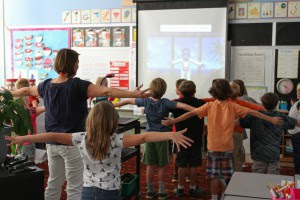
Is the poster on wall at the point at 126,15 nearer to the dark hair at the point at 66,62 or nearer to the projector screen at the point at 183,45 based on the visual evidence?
the projector screen at the point at 183,45

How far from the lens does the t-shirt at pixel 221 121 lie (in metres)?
3.37

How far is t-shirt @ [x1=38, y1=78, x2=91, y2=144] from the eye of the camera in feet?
8.59

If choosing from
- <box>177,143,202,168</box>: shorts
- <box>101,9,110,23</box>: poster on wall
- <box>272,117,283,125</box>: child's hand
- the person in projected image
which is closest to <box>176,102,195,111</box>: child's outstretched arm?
<box>177,143,202,168</box>: shorts

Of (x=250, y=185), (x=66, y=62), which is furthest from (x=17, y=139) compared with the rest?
(x=250, y=185)

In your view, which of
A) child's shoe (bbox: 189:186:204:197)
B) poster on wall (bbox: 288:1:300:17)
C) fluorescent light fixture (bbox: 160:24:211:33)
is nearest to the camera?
child's shoe (bbox: 189:186:204:197)

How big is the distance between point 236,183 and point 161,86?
1.61m

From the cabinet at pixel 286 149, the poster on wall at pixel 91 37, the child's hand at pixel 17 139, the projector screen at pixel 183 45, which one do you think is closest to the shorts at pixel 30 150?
the projector screen at pixel 183 45

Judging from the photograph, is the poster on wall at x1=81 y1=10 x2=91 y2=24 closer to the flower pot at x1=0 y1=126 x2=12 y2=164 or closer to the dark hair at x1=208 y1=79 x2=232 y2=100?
the dark hair at x1=208 y1=79 x2=232 y2=100

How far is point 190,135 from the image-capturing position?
12.7ft

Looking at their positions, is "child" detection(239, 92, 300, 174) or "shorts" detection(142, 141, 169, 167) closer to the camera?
"child" detection(239, 92, 300, 174)

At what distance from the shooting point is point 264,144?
3.36m

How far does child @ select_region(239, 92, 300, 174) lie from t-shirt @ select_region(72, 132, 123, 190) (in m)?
1.65

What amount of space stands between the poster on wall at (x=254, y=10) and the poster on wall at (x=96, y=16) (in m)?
2.34

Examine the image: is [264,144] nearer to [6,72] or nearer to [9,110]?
[9,110]
